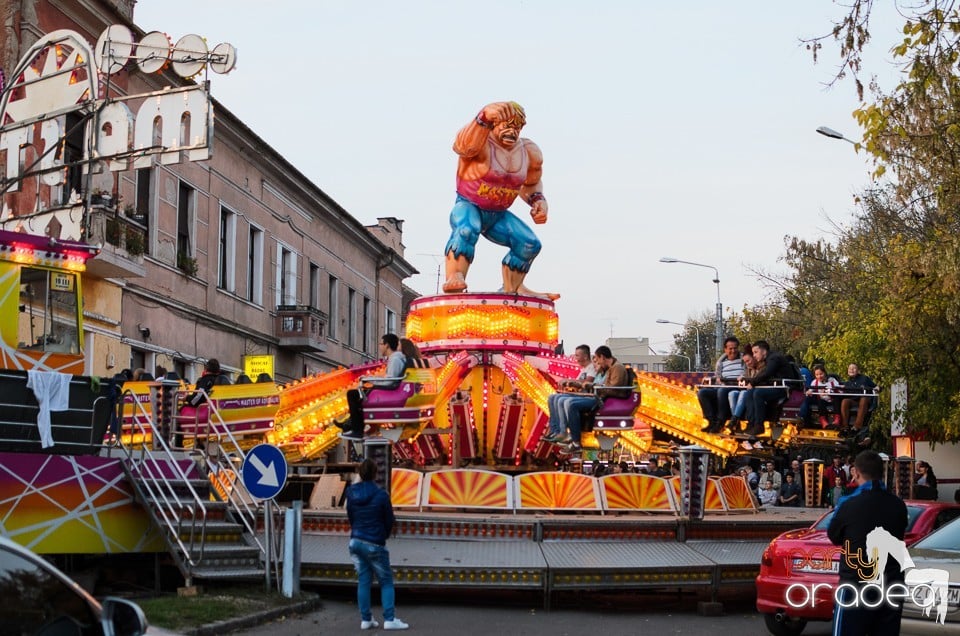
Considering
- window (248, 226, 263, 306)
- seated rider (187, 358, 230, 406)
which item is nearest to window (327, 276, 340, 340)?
window (248, 226, 263, 306)

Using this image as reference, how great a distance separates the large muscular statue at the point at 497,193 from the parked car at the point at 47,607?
17.0 m

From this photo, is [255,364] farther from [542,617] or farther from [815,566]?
[815,566]

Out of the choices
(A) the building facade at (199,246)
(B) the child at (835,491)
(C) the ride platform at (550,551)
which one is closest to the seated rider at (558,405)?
(C) the ride platform at (550,551)

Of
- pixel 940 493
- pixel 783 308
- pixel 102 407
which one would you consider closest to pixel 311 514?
pixel 102 407

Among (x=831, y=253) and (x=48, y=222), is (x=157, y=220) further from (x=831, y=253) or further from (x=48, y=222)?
(x=831, y=253)

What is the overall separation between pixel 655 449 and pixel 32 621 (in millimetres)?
18797

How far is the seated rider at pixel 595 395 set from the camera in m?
18.2

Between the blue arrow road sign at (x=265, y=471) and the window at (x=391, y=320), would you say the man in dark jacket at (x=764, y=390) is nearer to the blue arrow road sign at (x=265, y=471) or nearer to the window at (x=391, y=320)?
the blue arrow road sign at (x=265, y=471)

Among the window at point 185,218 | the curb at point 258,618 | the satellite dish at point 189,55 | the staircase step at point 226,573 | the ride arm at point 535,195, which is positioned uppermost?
the satellite dish at point 189,55

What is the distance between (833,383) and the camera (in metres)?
19.0

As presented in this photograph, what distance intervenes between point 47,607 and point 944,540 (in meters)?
8.92

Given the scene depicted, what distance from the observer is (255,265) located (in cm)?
3994

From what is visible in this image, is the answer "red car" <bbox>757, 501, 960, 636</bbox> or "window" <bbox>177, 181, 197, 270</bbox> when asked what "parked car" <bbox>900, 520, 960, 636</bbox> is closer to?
"red car" <bbox>757, 501, 960, 636</bbox>

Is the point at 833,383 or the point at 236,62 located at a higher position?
the point at 236,62
